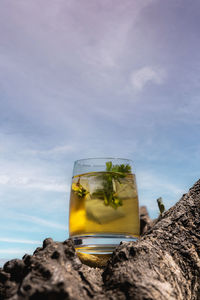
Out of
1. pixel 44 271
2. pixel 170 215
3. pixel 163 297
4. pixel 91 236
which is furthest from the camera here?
pixel 170 215

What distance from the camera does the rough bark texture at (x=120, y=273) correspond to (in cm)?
171

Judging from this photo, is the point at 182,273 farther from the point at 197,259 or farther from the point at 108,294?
the point at 108,294

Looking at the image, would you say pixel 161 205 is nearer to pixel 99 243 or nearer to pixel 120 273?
pixel 99 243

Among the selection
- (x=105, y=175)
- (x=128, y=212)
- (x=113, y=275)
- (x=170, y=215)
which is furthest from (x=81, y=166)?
(x=113, y=275)

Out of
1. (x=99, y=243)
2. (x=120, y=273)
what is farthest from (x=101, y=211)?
(x=120, y=273)

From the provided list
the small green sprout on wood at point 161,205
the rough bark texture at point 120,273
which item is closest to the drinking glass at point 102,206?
the rough bark texture at point 120,273

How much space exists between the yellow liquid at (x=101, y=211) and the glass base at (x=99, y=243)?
3 centimetres

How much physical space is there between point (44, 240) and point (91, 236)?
2.10 feet

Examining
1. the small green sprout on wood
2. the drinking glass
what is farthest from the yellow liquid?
the small green sprout on wood

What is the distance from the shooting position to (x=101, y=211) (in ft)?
8.83

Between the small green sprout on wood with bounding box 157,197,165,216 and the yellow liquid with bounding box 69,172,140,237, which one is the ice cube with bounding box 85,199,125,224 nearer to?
the yellow liquid with bounding box 69,172,140,237

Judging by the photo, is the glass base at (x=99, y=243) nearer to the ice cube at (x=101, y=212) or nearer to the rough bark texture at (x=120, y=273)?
the ice cube at (x=101, y=212)

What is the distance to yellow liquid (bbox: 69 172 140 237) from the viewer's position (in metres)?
2.68

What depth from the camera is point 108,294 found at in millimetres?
1890
